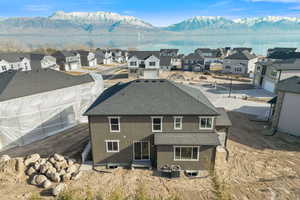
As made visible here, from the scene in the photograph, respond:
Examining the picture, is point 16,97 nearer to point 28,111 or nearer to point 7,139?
point 28,111

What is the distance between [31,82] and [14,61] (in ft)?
166

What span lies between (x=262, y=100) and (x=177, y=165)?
32509mm

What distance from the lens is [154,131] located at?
56.0 feet

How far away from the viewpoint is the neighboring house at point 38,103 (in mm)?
21453

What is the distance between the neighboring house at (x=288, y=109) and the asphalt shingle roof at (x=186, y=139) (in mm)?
14641

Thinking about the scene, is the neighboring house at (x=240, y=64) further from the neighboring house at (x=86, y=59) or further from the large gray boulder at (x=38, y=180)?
the large gray boulder at (x=38, y=180)

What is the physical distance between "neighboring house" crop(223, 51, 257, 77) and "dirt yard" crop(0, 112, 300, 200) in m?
55.0

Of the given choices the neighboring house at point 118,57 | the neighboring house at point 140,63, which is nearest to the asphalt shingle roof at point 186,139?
the neighboring house at point 140,63

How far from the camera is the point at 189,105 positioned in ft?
55.7

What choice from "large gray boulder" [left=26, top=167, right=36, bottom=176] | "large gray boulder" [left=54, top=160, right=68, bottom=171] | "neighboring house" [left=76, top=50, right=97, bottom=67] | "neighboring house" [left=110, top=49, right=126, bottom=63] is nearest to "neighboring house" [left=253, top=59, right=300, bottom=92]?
"large gray boulder" [left=54, top=160, right=68, bottom=171]

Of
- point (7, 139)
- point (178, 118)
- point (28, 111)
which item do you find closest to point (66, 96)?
point (28, 111)

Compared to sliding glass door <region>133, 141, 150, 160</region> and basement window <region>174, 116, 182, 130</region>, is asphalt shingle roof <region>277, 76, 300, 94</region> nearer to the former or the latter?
basement window <region>174, 116, 182, 130</region>

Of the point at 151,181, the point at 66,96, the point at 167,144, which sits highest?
the point at 66,96

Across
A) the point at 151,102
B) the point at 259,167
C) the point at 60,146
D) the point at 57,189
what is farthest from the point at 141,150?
the point at 259,167
